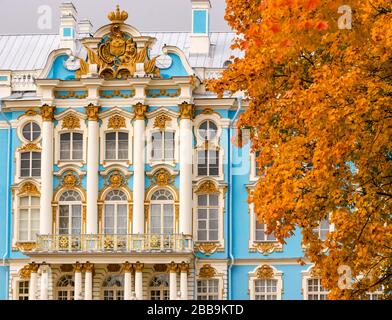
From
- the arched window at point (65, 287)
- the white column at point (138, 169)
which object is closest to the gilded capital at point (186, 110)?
the white column at point (138, 169)

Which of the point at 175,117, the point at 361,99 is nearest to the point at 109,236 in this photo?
the point at 175,117

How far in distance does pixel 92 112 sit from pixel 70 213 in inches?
156

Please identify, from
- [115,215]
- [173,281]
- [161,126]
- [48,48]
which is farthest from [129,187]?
[48,48]

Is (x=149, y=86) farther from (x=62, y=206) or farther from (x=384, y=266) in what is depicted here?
(x=384, y=266)

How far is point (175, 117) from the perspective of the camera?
49469 mm

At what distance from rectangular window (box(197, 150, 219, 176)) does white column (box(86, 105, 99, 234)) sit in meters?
3.95

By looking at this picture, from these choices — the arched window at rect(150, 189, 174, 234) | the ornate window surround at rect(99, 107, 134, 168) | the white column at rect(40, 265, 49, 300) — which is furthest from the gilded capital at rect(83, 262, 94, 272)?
the ornate window surround at rect(99, 107, 134, 168)

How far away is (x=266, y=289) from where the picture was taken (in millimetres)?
48344

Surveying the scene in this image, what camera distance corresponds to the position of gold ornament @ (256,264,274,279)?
159 ft

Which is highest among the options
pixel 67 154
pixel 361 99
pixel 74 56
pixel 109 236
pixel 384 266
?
pixel 74 56

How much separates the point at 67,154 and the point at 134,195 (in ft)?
10.7

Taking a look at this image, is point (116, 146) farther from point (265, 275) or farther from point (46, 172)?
point (265, 275)

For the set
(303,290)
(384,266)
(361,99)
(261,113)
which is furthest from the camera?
(303,290)

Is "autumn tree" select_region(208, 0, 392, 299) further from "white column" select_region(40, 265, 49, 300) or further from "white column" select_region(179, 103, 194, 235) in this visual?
"white column" select_region(40, 265, 49, 300)
